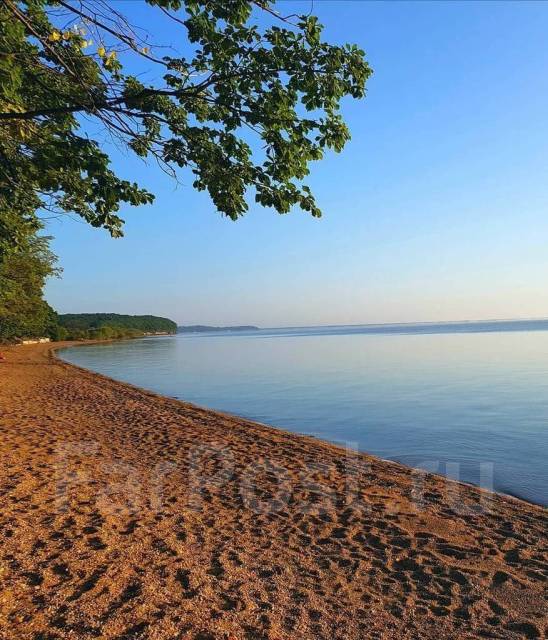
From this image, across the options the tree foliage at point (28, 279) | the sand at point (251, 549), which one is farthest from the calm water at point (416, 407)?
the tree foliage at point (28, 279)

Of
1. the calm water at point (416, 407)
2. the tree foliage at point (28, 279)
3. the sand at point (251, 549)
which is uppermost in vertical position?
the tree foliage at point (28, 279)

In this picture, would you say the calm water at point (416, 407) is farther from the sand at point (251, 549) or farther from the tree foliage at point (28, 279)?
the tree foliage at point (28, 279)

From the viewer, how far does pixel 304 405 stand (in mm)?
20078

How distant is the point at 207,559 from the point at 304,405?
1493 centimetres

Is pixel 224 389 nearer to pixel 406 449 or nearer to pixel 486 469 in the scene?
pixel 406 449

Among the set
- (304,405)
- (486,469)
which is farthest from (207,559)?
(304,405)

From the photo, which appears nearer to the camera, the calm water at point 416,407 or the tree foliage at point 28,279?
the calm water at point 416,407

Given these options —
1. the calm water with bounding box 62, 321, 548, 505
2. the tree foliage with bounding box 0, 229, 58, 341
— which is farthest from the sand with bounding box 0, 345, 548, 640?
the tree foliage with bounding box 0, 229, 58, 341

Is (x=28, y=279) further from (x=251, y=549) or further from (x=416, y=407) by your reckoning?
(x=251, y=549)

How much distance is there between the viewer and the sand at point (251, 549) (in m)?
4.20

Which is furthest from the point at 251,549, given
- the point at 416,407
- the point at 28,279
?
the point at 28,279

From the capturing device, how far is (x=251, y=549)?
5.71 m

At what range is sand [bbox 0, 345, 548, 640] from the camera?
4.20m

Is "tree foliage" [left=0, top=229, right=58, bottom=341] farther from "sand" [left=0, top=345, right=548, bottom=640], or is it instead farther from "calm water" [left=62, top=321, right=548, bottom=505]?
"sand" [left=0, top=345, right=548, bottom=640]
